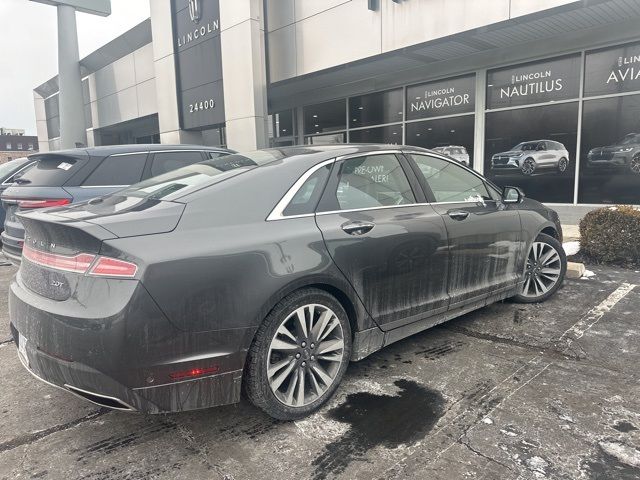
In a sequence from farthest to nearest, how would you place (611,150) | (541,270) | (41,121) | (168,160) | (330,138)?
1. (41,121)
2. (330,138)
3. (611,150)
4. (168,160)
5. (541,270)

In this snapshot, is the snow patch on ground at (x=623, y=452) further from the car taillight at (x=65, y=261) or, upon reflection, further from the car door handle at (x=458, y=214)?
the car taillight at (x=65, y=261)

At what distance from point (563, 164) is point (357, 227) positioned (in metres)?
8.94

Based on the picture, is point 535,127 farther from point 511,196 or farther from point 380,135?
point 511,196

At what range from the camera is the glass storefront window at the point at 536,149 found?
1009 centimetres

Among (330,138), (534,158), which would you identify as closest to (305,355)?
(534,158)

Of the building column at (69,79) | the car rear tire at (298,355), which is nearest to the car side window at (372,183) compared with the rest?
the car rear tire at (298,355)

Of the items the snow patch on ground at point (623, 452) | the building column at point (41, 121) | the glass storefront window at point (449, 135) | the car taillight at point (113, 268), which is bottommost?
the snow patch on ground at point (623, 452)

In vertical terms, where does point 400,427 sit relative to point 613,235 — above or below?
below

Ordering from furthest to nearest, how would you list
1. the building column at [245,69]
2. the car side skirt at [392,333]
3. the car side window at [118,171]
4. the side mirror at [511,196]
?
the building column at [245,69]
the car side window at [118,171]
the side mirror at [511,196]
the car side skirt at [392,333]

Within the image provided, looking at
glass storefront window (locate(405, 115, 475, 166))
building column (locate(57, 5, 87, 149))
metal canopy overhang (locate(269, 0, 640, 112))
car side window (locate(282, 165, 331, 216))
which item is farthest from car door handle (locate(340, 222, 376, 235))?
building column (locate(57, 5, 87, 149))

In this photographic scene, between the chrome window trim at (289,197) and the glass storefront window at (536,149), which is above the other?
the glass storefront window at (536,149)

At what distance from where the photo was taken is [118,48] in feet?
67.2

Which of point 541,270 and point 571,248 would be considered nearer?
point 541,270

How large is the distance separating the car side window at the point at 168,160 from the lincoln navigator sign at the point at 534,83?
7645 millimetres
